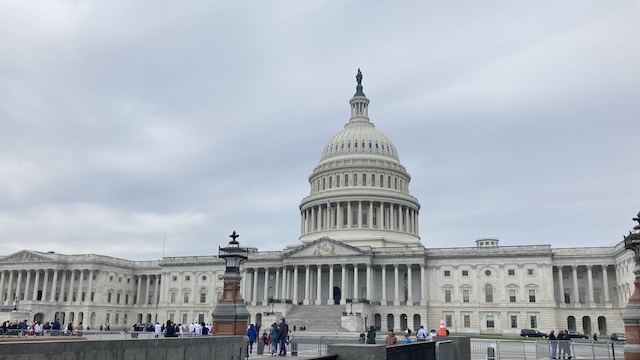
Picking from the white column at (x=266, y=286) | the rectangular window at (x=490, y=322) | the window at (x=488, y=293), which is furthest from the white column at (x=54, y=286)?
the rectangular window at (x=490, y=322)

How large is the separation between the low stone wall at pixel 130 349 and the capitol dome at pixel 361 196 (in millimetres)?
85859

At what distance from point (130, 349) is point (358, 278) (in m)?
88.7

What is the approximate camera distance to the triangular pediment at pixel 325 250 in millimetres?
99062

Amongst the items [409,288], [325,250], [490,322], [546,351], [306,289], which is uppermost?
[325,250]

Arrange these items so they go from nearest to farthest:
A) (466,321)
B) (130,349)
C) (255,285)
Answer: (130,349) < (466,321) < (255,285)

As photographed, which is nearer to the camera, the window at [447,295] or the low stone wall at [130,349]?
the low stone wall at [130,349]

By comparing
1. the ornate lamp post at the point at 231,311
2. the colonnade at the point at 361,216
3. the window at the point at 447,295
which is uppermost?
the colonnade at the point at 361,216

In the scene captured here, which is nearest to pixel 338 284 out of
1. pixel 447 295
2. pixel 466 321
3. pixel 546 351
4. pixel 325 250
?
pixel 325 250

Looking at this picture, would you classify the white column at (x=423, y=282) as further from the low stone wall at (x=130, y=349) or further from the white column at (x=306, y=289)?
the low stone wall at (x=130, y=349)

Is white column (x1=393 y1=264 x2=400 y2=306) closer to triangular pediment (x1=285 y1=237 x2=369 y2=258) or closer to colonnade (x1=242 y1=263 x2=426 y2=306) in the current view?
colonnade (x1=242 y1=263 x2=426 y2=306)

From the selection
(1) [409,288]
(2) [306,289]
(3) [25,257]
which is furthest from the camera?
(3) [25,257]

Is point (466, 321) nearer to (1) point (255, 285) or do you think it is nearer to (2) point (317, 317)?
(2) point (317, 317)

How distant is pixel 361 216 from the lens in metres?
112

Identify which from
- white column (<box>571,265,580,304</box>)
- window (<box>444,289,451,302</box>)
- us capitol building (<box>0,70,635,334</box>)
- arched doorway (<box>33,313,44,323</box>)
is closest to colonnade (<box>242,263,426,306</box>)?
us capitol building (<box>0,70,635,334</box>)
